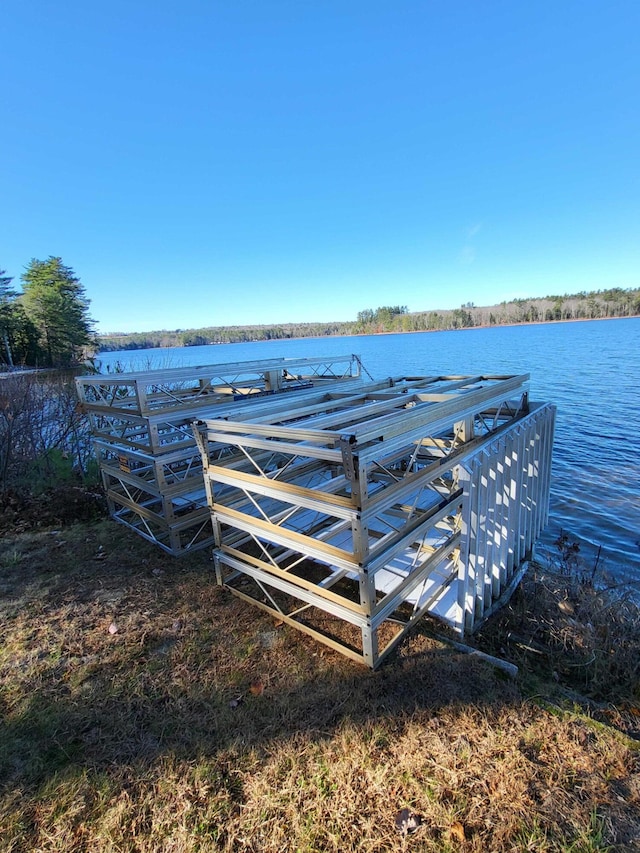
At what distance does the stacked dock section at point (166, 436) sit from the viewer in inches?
177

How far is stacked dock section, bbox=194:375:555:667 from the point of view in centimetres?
261

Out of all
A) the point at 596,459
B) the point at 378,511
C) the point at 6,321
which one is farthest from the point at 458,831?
the point at 6,321

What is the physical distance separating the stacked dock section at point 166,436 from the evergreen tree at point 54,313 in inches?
946

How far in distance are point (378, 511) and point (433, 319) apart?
90004 millimetres

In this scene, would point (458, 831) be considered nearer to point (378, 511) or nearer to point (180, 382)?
point (378, 511)

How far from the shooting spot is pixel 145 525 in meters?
5.05

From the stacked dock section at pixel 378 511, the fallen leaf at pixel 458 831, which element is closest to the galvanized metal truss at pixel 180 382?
the stacked dock section at pixel 378 511

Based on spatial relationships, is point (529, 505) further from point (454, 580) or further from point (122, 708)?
point (122, 708)

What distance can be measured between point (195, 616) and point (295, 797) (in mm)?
1852

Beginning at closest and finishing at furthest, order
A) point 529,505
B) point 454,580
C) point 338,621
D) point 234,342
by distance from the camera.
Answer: point 338,621 → point 454,580 → point 529,505 → point 234,342

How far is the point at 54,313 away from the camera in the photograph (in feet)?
97.0

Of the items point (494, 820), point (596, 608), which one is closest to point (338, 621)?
point (494, 820)

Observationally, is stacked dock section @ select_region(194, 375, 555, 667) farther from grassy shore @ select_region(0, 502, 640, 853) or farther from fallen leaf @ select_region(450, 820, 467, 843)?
fallen leaf @ select_region(450, 820, 467, 843)

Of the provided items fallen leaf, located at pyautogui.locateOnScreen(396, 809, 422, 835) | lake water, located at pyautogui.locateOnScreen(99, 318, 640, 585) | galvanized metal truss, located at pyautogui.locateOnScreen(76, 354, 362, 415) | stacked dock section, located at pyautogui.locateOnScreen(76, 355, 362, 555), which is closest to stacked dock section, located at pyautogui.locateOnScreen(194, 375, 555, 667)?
stacked dock section, located at pyautogui.locateOnScreen(76, 355, 362, 555)
